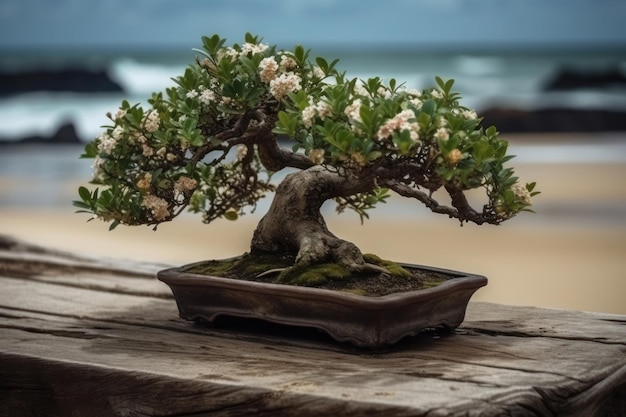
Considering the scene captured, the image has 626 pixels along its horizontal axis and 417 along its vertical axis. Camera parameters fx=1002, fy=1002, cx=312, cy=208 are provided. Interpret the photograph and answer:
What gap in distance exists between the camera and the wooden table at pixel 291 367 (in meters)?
1.67

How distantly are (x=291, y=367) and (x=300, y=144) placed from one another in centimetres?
46

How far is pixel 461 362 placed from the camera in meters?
1.90

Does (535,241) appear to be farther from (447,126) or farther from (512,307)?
(447,126)

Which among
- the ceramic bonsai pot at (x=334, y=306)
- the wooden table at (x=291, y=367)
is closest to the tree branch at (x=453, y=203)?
the ceramic bonsai pot at (x=334, y=306)

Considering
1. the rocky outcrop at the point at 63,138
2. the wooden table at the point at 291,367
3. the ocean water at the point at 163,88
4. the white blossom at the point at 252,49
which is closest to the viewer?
the wooden table at the point at 291,367

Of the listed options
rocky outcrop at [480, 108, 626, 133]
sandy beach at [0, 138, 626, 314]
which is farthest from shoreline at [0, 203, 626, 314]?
rocky outcrop at [480, 108, 626, 133]

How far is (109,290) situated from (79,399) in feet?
3.02

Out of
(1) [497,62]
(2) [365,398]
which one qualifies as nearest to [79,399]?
(2) [365,398]

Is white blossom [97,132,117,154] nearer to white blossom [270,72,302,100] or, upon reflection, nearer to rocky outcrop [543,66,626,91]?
white blossom [270,72,302,100]

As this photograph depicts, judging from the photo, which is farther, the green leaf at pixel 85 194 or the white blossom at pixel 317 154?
the green leaf at pixel 85 194

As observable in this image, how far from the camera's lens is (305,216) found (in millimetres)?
2254

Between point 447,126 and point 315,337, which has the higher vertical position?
point 447,126

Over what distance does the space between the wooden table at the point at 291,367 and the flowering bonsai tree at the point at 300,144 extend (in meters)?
0.24

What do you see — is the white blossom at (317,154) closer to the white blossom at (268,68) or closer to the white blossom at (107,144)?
the white blossom at (268,68)
